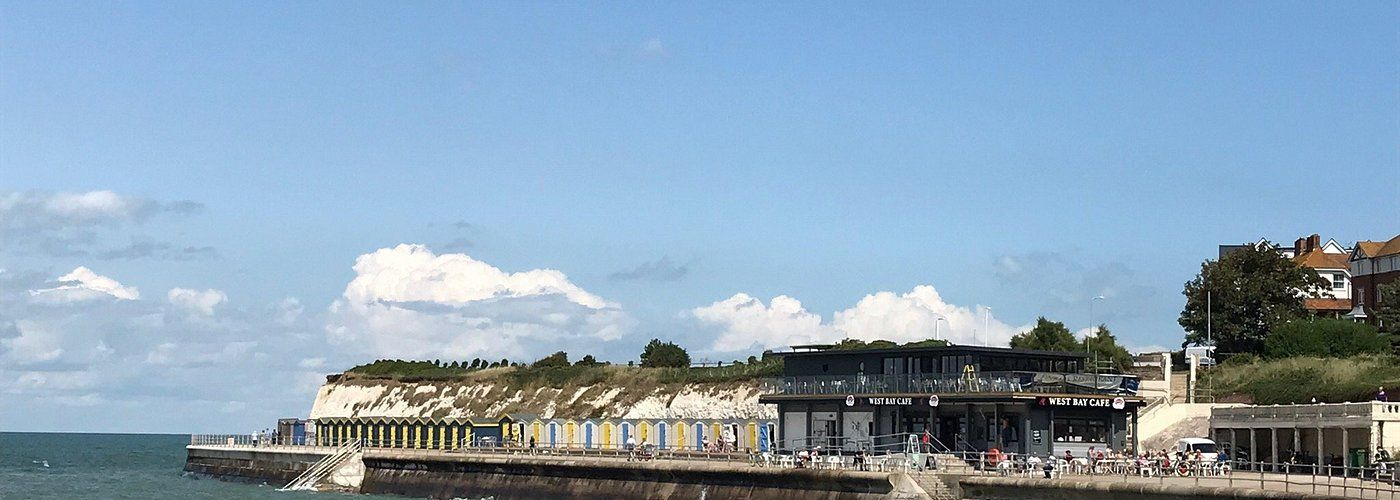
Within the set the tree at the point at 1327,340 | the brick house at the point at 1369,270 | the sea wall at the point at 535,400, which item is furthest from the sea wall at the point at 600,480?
the brick house at the point at 1369,270

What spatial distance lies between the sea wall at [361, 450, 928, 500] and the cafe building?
6.50m

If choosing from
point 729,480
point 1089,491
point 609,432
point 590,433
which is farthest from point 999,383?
point 590,433

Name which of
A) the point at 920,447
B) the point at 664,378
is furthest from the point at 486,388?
the point at 920,447

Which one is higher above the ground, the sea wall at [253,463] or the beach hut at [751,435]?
the beach hut at [751,435]

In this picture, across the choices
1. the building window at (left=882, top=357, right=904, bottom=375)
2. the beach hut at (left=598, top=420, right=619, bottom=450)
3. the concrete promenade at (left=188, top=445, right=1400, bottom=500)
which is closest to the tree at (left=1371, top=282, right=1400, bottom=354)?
the building window at (left=882, top=357, right=904, bottom=375)

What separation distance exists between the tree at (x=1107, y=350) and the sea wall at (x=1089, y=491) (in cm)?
3588

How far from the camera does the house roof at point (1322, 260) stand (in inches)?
4801

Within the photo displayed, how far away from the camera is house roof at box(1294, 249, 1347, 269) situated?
121950 millimetres

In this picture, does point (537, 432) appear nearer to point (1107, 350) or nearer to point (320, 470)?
point (320, 470)

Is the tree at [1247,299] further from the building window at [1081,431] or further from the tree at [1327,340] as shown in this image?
the building window at [1081,431]

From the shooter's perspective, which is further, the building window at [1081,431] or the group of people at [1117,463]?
the building window at [1081,431]

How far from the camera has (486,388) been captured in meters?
128

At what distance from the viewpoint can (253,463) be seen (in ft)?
337

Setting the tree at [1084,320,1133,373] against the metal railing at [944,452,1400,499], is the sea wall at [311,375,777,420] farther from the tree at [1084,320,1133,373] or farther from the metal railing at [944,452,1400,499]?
the metal railing at [944,452,1400,499]
